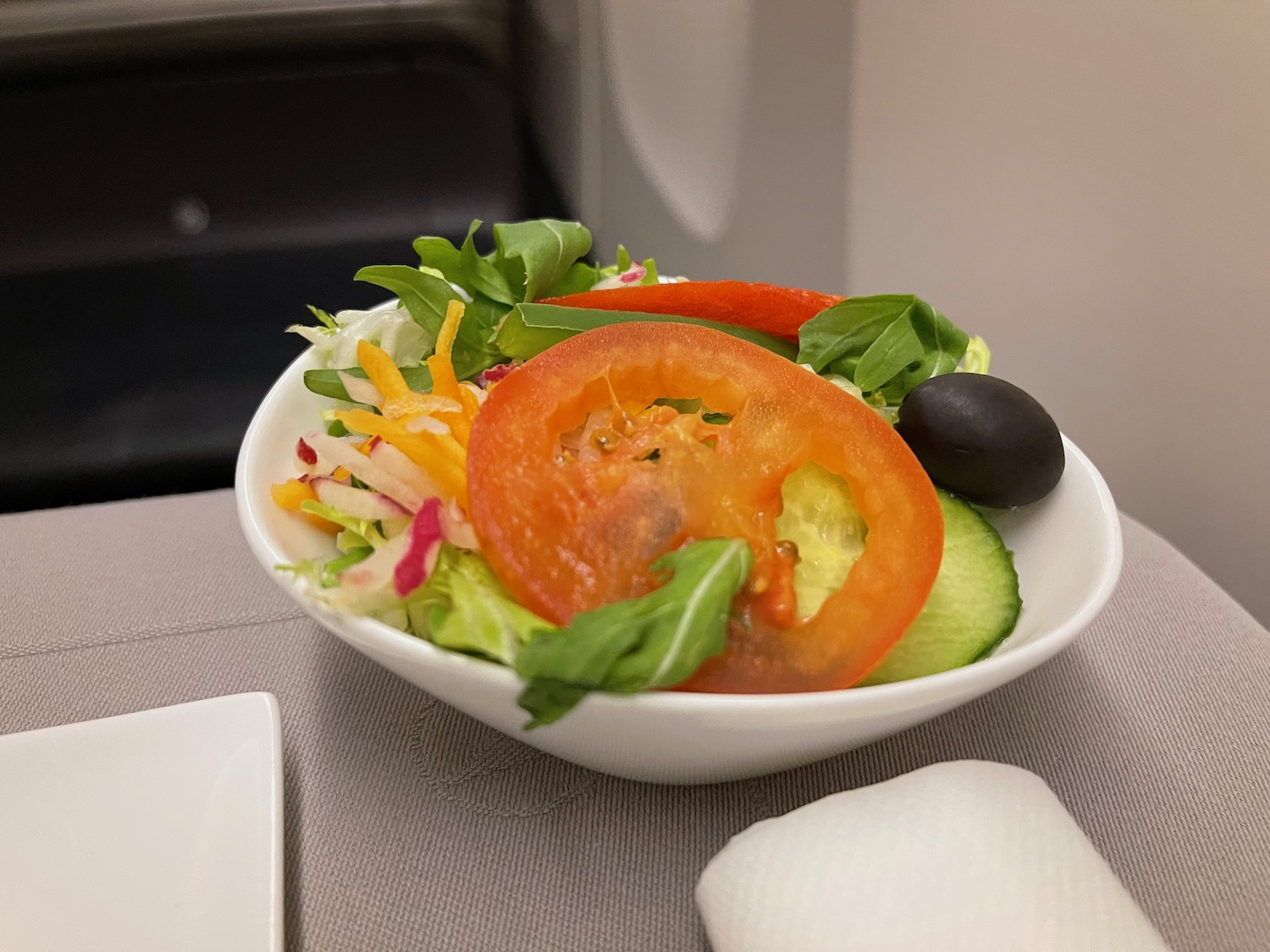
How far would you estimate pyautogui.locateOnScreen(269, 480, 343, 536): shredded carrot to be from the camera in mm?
695

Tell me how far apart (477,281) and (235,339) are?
1.26m

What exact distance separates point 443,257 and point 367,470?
1.10 ft

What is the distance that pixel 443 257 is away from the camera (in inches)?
35.4

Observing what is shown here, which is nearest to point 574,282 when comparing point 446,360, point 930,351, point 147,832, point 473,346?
point 473,346

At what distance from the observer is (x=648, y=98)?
195 centimetres

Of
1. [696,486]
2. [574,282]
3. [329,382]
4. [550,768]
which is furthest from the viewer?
[574,282]

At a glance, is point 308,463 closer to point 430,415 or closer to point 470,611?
point 430,415

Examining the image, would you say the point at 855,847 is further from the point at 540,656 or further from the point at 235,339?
the point at 235,339

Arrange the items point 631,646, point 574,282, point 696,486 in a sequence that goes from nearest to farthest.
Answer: point 631,646 < point 696,486 < point 574,282

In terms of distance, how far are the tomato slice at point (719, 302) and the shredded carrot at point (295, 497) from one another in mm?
295

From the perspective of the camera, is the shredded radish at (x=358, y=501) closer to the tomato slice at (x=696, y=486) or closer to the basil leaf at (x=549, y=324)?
the tomato slice at (x=696, y=486)

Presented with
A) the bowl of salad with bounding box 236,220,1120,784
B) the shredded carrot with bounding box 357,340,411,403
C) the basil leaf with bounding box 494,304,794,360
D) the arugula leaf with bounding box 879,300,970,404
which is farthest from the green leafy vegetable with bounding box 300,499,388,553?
the arugula leaf with bounding box 879,300,970,404

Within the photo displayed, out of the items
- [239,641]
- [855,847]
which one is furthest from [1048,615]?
[239,641]

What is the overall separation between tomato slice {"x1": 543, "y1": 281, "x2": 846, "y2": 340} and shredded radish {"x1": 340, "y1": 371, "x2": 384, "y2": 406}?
0.19m
